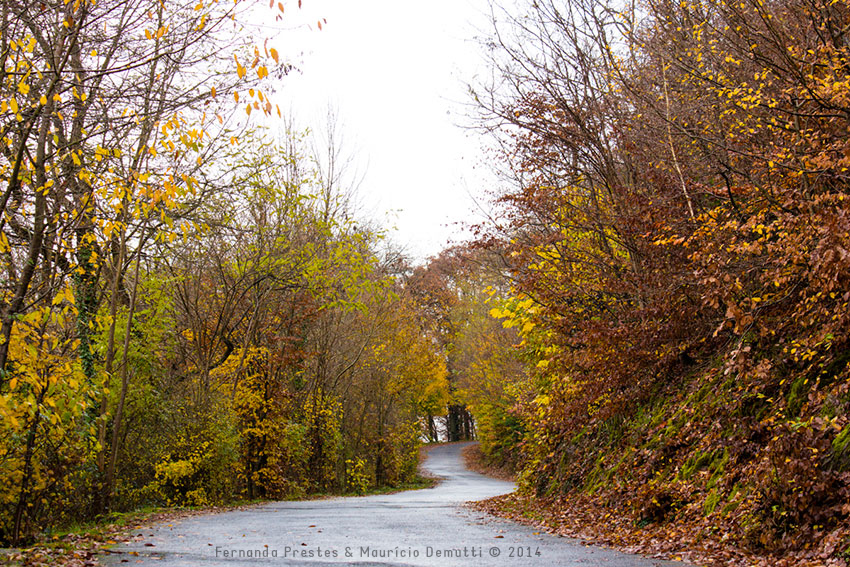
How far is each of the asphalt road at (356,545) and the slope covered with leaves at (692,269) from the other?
1353 mm

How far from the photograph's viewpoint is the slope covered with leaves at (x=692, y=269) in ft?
22.1

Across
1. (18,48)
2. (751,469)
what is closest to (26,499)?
(18,48)

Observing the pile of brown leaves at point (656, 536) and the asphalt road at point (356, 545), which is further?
the asphalt road at point (356, 545)

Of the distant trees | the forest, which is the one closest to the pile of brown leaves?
the forest

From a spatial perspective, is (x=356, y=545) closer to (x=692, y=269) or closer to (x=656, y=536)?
(x=656, y=536)

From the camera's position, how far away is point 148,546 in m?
7.20

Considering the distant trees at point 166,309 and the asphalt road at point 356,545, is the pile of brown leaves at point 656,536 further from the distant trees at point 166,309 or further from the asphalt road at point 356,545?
the distant trees at point 166,309

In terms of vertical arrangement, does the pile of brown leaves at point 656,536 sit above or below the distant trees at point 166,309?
below

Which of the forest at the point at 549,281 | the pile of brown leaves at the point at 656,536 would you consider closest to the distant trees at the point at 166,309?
the forest at the point at 549,281

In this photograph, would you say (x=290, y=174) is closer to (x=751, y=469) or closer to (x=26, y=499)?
(x=26, y=499)

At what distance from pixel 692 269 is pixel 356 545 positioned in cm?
634

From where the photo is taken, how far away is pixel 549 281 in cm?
1278

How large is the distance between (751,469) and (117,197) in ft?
21.1

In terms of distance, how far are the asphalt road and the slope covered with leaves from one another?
4.44 feet
